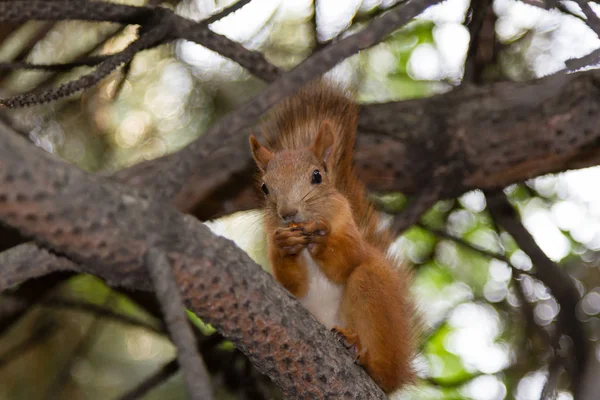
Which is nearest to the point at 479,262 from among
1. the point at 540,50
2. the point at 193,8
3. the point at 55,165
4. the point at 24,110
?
the point at 540,50

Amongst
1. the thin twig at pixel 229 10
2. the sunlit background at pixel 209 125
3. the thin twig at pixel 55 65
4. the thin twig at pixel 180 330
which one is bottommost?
the sunlit background at pixel 209 125

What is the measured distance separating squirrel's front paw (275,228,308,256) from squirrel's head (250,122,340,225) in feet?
0.12

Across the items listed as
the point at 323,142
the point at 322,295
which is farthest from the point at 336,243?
the point at 323,142

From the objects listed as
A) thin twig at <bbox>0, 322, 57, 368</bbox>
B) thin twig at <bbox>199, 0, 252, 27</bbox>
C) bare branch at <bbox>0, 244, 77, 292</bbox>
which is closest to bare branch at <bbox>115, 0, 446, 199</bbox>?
bare branch at <bbox>0, 244, 77, 292</bbox>

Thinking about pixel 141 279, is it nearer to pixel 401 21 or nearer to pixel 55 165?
pixel 55 165

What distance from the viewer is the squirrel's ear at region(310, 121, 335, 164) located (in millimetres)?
2025

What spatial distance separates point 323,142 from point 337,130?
0.08m

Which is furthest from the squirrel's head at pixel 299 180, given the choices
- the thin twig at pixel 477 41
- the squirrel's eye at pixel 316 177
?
the thin twig at pixel 477 41

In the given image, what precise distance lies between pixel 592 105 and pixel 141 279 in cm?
155

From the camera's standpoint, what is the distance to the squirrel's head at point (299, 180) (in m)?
1.83

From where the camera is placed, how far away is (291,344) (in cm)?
125

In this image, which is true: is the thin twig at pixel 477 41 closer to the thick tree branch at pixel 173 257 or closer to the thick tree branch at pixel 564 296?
the thick tree branch at pixel 564 296

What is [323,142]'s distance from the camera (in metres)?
2.04

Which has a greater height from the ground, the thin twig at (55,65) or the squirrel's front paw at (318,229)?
the thin twig at (55,65)
